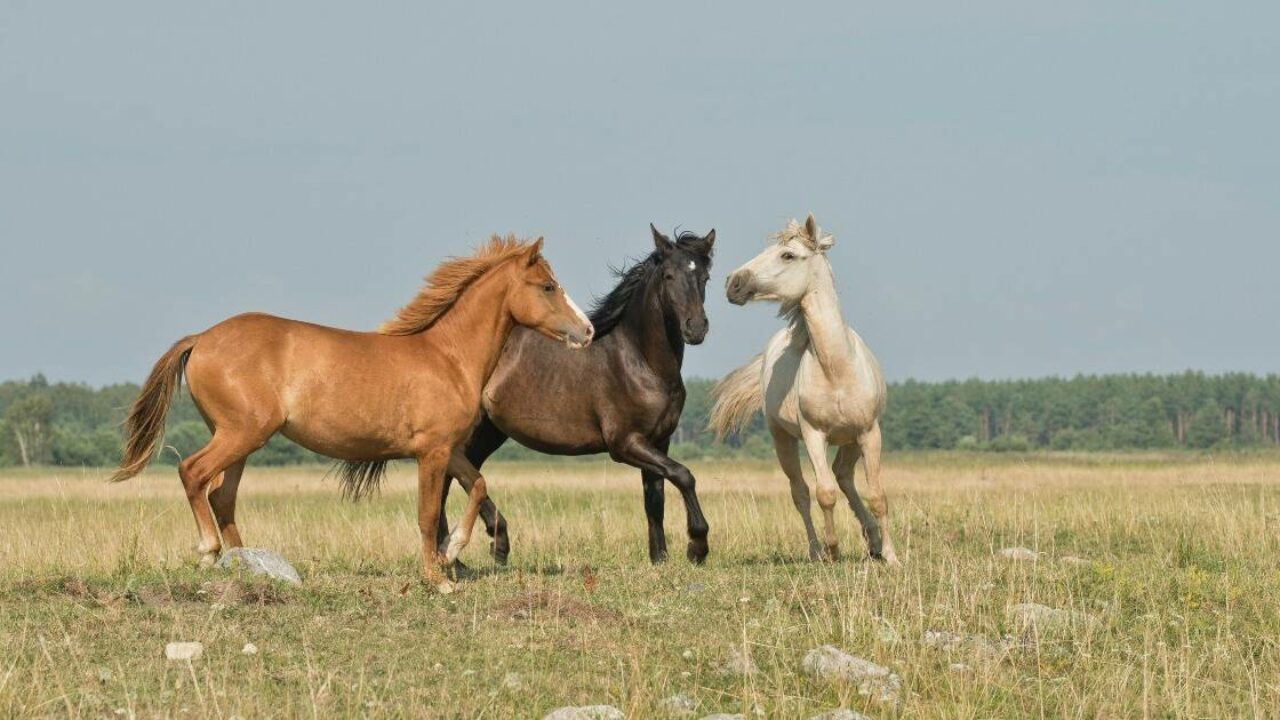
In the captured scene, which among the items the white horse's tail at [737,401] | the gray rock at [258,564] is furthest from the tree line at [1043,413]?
the gray rock at [258,564]

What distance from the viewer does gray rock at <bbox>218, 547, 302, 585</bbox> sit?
9.95 metres

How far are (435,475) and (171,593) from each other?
1.96 meters

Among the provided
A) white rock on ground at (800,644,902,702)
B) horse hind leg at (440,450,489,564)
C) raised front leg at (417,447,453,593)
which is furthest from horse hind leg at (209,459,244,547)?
white rock on ground at (800,644,902,702)

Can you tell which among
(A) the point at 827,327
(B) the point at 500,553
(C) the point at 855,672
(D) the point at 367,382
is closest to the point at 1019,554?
(A) the point at 827,327

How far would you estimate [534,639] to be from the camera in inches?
325

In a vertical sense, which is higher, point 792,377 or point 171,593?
point 792,377

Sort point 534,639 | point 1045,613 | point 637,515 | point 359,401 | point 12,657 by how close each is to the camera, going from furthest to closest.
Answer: point 637,515 → point 359,401 → point 1045,613 → point 534,639 → point 12,657

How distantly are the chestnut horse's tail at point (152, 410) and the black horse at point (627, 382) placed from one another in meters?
2.55

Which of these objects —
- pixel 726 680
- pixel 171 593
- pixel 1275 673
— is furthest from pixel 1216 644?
pixel 171 593

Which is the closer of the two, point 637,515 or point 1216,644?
point 1216,644

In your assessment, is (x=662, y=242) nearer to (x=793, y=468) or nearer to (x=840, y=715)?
(x=793, y=468)

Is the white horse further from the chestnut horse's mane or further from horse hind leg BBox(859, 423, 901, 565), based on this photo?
the chestnut horse's mane

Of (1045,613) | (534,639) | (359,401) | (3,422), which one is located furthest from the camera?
(3,422)

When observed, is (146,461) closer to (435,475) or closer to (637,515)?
(435,475)
